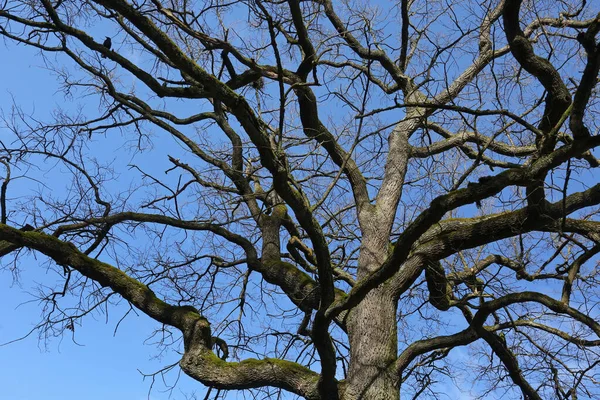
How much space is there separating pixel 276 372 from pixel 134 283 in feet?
5.42

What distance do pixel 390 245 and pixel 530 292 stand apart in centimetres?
157

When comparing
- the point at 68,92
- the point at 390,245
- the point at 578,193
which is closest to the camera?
the point at 578,193

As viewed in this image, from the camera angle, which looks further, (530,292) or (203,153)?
(203,153)

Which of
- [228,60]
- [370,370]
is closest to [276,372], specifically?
[370,370]

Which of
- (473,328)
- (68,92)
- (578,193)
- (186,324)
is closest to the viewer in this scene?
(578,193)

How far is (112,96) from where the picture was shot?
6234 mm

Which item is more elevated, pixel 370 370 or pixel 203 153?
pixel 203 153

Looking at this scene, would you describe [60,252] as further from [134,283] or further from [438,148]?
[438,148]

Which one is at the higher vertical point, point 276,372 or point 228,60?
point 228,60

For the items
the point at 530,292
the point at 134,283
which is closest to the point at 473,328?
the point at 530,292

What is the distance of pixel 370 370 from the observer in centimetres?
476

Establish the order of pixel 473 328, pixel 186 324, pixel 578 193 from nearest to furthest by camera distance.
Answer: pixel 578 193 → pixel 473 328 → pixel 186 324

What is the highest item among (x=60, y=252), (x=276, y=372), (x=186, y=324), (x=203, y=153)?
(x=203, y=153)

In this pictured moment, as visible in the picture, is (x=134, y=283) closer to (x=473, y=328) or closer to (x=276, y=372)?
(x=276, y=372)
